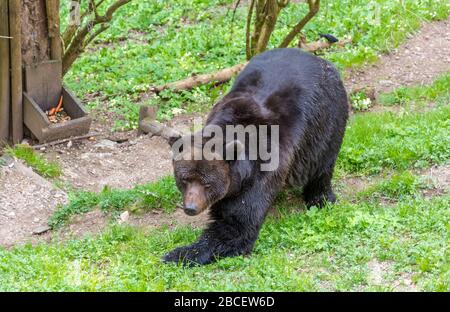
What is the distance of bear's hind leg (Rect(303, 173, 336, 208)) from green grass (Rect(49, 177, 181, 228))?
1.43 metres

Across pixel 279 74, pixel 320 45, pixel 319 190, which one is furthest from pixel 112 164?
pixel 320 45

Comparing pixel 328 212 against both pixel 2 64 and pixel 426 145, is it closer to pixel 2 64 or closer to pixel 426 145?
pixel 426 145

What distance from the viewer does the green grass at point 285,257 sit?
6.17m

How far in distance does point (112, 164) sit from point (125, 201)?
124cm

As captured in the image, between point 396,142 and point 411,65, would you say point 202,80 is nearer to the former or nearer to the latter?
point 411,65

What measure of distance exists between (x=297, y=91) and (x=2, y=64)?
12.0 ft

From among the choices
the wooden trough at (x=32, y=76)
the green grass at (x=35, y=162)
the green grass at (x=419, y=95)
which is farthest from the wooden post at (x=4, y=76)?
the green grass at (x=419, y=95)

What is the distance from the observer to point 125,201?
8.58 metres

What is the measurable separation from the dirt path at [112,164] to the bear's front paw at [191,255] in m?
1.06

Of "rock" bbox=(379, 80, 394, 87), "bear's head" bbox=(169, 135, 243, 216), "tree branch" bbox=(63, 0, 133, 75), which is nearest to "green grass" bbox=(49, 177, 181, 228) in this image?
"bear's head" bbox=(169, 135, 243, 216)

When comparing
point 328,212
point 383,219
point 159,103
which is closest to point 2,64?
point 159,103

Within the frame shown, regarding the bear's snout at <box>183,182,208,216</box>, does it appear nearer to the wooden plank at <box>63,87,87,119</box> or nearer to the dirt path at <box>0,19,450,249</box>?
the dirt path at <box>0,19,450,249</box>

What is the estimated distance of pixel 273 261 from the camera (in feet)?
22.0

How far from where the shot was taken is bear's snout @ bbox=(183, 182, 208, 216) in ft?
22.9
